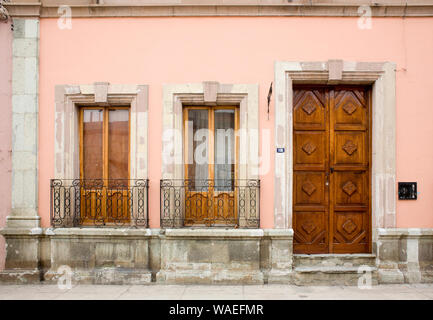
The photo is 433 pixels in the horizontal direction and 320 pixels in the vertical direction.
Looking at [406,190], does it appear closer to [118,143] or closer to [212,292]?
[212,292]

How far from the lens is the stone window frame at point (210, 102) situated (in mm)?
6684

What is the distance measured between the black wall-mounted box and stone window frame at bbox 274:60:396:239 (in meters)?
0.13

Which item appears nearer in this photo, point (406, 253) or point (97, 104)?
point (406, 253)

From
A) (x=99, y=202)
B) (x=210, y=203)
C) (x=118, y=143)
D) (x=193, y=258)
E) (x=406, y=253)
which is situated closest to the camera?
(x=193, y=258)

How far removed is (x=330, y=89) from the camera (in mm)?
7000

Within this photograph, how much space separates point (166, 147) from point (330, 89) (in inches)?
129

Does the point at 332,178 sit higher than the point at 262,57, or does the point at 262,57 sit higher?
the point at 262,57

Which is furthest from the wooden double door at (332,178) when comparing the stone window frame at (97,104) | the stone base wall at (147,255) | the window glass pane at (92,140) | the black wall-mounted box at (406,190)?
the window glass pane at (92,140)

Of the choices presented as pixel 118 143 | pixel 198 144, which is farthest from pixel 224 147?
pixel 118 143

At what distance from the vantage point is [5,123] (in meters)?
6.85

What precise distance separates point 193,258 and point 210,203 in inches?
40.7

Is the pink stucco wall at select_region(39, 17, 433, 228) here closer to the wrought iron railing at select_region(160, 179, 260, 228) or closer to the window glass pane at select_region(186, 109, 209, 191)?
the wrought iron railing at select_region(160, 179, 260, 228)

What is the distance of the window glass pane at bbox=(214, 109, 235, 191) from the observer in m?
6.97

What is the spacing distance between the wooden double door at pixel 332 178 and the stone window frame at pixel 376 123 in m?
0.26
